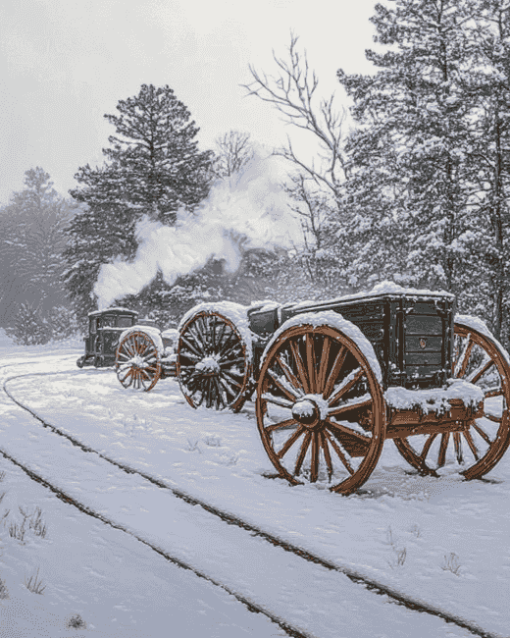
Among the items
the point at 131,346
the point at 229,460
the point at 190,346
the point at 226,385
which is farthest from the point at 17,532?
the point at 131,346

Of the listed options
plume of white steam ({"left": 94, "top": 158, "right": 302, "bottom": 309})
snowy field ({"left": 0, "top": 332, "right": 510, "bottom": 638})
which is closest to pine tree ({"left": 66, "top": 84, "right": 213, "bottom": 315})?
plume of white steam ({"left": 94, "top": 158, "right": 302, "bottom": 309})

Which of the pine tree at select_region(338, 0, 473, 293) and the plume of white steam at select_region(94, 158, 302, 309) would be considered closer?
the pine tree at select_region(338, 0, 473, 293)

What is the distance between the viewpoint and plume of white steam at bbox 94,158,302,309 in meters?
26.5

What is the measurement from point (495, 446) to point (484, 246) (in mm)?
9400

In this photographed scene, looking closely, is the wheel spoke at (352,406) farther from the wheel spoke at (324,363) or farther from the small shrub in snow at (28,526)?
the small shrub in snow at (28,526)

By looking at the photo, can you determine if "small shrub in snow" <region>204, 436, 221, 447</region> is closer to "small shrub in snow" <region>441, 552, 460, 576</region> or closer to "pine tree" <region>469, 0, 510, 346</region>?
"small shrub in snow" <region>441, 552, 460, 576</region>

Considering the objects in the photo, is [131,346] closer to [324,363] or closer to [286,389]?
[286,389]

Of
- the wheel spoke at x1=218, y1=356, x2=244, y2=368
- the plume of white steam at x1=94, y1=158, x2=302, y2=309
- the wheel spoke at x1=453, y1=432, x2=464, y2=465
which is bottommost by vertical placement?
the wheel spoke at x1=453, y1=432, x2=464, y2=465

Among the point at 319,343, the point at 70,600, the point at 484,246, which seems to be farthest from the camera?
the point at 484,246

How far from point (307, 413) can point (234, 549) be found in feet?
4.40

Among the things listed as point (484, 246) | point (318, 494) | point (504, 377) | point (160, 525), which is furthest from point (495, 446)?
point (484, 246)

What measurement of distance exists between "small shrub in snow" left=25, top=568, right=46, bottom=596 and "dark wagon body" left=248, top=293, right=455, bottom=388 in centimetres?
260

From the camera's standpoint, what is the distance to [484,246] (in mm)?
12562

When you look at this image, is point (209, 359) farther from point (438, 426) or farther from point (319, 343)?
point (438, 426)
